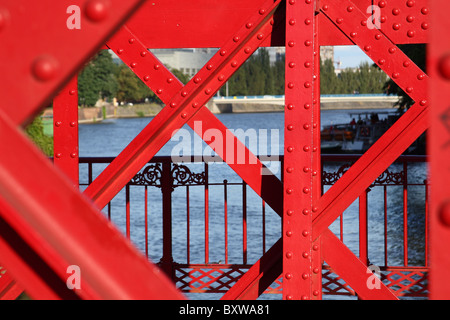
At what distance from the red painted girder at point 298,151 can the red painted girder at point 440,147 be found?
1.88 m

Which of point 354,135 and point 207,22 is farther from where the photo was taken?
point 354,135

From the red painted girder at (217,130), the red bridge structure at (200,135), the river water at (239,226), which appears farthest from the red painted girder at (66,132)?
the river water at (239,226)

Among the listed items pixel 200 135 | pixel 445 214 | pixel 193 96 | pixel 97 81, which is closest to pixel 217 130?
pixel 200 135

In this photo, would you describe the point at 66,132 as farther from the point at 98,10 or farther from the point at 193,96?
the point at 98,10

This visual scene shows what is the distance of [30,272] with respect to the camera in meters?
1.10

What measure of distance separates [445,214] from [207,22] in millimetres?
3082

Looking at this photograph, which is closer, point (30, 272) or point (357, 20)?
point (30, 272)

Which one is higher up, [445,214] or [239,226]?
[445,214]

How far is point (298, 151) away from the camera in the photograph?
288 cm

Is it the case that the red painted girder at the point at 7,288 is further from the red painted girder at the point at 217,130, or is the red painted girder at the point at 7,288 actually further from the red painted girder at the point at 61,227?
the red painted girder at the point at 61,227

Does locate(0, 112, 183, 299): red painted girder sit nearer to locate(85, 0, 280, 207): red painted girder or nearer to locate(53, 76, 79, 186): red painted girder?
locate(85, 0, 280, 207): red painted girder
